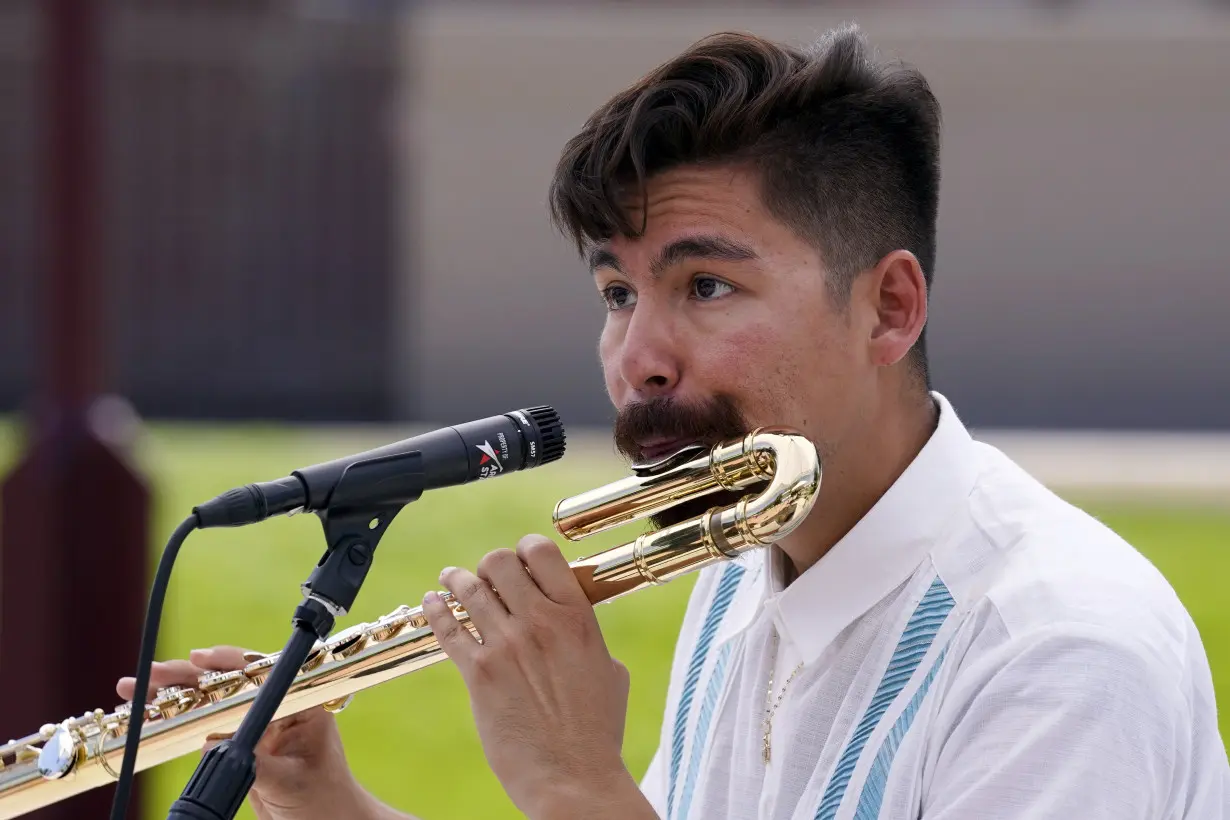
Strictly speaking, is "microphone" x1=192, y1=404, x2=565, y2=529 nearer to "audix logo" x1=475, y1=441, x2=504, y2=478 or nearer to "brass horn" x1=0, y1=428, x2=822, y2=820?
"audix logo" x1=475, y1=441, x2=504, y2=478

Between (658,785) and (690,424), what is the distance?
85 centimetres

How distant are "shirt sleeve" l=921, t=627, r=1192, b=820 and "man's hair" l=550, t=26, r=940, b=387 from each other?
66 centimetres

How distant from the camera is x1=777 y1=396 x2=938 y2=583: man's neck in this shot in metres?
2.47

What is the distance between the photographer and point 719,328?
232 centimetres

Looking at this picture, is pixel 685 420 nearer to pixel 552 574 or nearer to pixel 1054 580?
pixel 552 574

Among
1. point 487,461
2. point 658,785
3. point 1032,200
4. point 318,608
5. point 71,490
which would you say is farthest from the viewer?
point 1032,200

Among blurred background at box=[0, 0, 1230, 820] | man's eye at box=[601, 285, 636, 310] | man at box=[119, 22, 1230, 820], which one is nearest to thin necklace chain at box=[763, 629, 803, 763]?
man at box=[119, 22, 1230, 820]

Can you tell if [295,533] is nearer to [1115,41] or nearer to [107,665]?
[107,665]

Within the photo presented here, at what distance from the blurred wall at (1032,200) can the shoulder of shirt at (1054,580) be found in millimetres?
12388

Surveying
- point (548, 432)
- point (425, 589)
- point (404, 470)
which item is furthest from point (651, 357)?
point (425, 589)

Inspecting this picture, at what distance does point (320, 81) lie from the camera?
1503cm

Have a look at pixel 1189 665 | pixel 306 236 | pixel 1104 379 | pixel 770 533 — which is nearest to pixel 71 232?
pixel 770 533

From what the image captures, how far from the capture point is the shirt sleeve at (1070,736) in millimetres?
1939

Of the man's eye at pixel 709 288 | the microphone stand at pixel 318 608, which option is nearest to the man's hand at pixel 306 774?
the microphone stand at pixel 318 608
